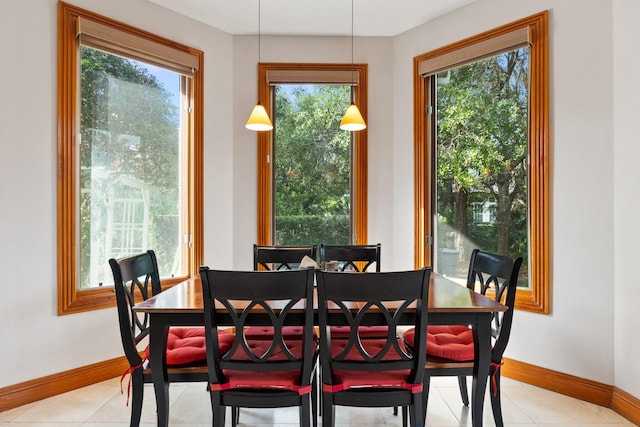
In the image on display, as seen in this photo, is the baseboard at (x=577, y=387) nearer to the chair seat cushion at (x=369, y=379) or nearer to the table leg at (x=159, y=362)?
the chair seat cushion at (x=369, y=379)

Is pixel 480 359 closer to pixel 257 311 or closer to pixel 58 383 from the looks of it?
pixel 257 311

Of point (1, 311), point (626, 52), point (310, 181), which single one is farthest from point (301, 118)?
point (1, 311)

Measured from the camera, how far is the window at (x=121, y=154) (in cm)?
261

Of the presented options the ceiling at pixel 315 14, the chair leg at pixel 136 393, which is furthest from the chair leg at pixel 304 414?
the ceiling at pixel 315 14

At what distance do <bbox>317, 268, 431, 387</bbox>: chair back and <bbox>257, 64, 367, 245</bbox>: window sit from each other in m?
1.91

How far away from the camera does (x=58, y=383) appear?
2.53m

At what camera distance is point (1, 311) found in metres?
2.33

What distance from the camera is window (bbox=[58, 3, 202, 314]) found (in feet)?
8.55

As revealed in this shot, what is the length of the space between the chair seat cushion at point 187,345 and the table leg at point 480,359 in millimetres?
1159

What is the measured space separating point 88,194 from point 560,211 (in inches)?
127

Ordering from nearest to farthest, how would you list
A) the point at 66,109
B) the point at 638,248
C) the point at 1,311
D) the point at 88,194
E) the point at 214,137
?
the point at 638,248 < the point at 1,311 < the point at 66,109 < the point at 88,194 < the point at 214,137

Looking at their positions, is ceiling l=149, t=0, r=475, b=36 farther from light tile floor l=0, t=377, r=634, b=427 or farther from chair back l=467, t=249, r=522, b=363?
light tile floor l=0, t=377, r=634, b=427

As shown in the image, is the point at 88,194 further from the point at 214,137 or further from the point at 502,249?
the point at 502,249

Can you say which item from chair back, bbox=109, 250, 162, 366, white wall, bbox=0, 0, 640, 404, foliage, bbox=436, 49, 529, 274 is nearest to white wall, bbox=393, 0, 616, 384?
white wall, bbox=0, 0, 640, 404
